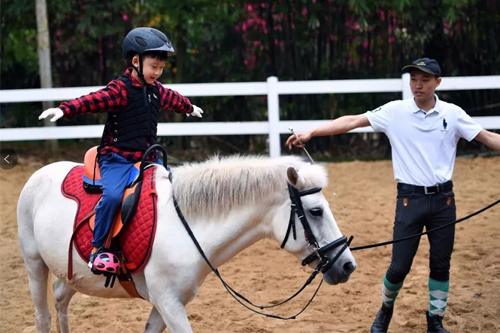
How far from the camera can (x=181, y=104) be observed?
4398mm

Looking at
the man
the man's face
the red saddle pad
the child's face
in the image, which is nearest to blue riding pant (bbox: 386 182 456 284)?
the man

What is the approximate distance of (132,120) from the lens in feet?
13.2

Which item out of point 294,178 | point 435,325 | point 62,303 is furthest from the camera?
point 62,303

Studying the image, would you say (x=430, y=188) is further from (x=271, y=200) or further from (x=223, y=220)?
(x=223, y=220)

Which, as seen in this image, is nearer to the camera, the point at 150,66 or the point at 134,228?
the point at 134,228

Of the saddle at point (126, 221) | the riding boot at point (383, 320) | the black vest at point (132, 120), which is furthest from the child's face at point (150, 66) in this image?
the riding boot at point (383, 320)

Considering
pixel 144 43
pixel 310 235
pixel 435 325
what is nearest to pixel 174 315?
pixel 310 235

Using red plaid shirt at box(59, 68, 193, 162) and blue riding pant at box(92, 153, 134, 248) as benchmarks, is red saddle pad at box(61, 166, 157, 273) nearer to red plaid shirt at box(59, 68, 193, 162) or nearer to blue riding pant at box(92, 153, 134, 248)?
blue riding pant at box(92, 153, 134, 248)

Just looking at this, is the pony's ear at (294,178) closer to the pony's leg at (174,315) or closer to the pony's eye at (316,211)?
the pony's eye at (316,211)

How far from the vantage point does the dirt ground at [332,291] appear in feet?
17.2

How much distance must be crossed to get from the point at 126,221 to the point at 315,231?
1.06m

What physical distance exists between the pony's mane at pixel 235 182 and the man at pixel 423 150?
2.09 ft

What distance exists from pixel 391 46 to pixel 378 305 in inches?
335

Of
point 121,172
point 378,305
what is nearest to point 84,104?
point 121,172
